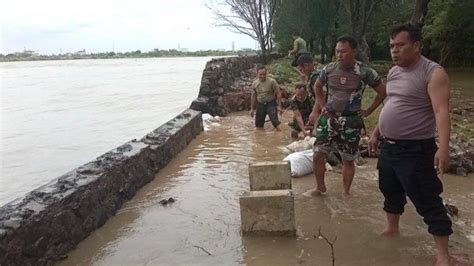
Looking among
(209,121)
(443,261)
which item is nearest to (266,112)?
(209,121)

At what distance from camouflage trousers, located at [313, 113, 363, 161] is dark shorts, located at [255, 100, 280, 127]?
541 cm

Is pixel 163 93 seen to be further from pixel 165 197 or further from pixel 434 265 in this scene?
pixel 434 265

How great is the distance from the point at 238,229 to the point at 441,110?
7.45 feet

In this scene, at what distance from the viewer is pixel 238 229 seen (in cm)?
477

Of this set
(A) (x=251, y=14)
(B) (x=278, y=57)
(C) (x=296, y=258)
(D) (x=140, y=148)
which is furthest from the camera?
(B) (x=278, y=57)

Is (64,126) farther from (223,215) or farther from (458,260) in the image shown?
(458,260)

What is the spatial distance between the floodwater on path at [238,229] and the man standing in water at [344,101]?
0.66 metres

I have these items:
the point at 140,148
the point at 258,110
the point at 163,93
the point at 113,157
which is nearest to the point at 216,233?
the point at 113,157

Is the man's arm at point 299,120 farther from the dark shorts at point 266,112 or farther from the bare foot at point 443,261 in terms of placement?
the bare foot at point 443,261

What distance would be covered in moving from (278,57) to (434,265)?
32498 mm

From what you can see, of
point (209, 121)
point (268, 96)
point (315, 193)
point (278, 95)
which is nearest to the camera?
point (315, 193)

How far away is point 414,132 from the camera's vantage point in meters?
3.70

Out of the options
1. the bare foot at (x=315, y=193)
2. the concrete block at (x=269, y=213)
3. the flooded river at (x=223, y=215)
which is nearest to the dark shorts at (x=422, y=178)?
the flooded river at (x=223, y=215)

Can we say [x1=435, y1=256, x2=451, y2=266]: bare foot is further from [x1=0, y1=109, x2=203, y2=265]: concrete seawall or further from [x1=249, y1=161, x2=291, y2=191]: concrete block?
[x1=0, y1=109, x2=203, y2=265]: concrete seawall
